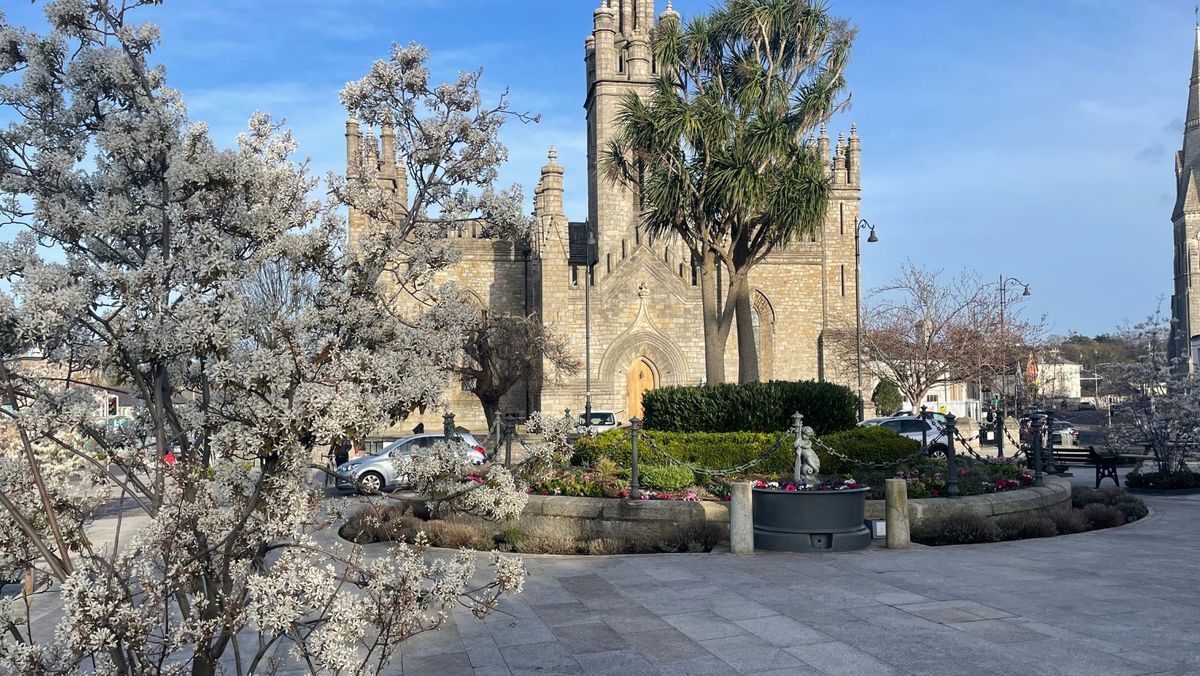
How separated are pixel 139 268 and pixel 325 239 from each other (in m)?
0.85

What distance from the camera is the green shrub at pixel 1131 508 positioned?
46.7 ft

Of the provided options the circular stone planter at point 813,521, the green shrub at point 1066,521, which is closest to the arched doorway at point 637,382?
the green shrub at point 1066,521

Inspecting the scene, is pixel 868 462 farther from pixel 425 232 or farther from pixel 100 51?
pixel 100 51

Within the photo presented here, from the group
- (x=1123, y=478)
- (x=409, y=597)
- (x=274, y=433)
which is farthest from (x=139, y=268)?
(x=1123, y=478)

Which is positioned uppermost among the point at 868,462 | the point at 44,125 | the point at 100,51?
the point at 100,51

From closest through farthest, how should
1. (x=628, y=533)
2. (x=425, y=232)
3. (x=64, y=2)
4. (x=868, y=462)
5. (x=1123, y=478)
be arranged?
(x=64, y=2)
(x=425, y=232)
(x=628, y=533)
(x=868, y=462)
(x=1123, y=478)

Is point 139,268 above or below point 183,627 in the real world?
above

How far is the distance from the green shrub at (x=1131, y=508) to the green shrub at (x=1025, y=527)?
283 cm

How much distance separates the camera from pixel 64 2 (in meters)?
4.38

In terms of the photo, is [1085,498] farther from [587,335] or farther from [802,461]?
[587,335]

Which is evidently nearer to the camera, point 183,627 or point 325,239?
point 183,627

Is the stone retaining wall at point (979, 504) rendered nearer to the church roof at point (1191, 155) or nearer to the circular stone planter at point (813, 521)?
the circular stone planter at point (813, 521)

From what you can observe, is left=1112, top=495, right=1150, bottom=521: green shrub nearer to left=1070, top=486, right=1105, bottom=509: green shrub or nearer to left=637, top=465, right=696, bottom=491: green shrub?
left=1070, top=486, right=1105, bottom=509: green shrub

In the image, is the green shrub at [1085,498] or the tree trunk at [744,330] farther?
the tree trunk at [744,330]
